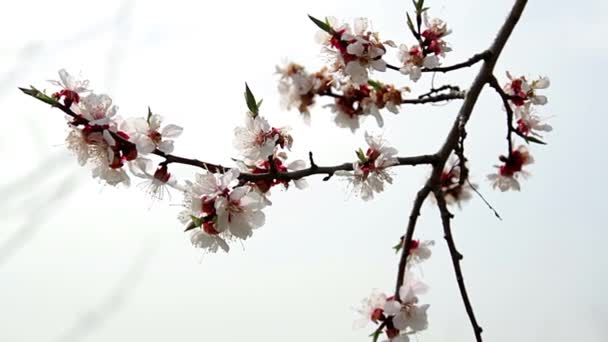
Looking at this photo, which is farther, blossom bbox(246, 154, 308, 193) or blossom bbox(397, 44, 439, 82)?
blossom bbox(397, 44, 439, 82)

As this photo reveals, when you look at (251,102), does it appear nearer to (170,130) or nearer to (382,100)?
(170,130)

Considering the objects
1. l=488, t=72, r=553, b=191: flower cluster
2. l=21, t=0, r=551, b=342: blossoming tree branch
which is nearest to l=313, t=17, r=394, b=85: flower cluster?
l=21, t=0, r=551, b=342: blossoming tree branch

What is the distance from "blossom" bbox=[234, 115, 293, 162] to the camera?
2383 mm

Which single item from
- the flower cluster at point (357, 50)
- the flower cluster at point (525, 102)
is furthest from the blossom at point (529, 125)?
the flower cluster at point (357, 50)

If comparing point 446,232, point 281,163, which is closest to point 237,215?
point 281,163

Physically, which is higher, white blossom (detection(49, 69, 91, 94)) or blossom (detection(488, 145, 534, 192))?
blossom (detection(488, 145, 534, 192))

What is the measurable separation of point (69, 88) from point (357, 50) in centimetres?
109

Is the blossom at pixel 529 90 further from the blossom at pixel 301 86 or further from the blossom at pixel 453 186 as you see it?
the blossom at pixel 301 86

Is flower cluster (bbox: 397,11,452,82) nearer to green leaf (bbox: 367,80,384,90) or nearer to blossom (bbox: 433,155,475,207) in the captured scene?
green leaf (bbox: 367,80,384,90)

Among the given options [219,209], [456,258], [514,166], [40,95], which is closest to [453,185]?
[514,166]

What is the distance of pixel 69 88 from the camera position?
85.0 inches

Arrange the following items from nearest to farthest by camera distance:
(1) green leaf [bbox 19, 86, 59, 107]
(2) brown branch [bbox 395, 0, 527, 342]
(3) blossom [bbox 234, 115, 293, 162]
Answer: (1) green leaf [bbox 19, 86, 59, 107], (3) blossom [bbox 234, 115, 293, 162], (2) brown branch [bbox 395, 0, 527, 342]

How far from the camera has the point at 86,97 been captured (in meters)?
2.14

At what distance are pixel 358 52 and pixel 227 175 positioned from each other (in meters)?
0.86
